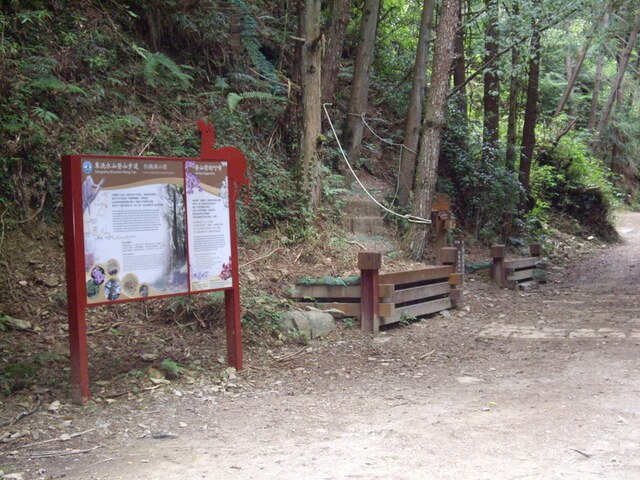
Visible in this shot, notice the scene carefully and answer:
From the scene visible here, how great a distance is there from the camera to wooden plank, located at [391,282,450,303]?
8.45 m

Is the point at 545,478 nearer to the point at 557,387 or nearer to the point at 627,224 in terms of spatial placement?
the point at 557,387

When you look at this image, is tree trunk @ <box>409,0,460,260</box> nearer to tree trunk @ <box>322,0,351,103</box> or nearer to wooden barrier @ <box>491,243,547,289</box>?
wooden barrier @ <box>491,243,547,289</box>

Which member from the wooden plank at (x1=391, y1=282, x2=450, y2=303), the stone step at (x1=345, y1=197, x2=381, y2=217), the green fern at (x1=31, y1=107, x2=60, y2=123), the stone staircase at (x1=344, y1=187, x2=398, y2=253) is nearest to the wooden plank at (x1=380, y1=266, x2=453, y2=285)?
the wooden plank at (x1=391, y1=282, x2=450, y2=303)

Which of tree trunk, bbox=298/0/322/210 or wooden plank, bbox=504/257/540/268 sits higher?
tree trunk, bbox=298/0/322/210

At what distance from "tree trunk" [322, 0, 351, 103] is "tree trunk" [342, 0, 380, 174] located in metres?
0.52

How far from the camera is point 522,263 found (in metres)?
12.8

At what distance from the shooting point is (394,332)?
8.12 metres

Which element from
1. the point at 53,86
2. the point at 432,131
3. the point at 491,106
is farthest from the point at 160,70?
the point at 491,106

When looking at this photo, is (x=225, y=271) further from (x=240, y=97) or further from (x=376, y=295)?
(x=240, y=97)

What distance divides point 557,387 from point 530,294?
6637mm

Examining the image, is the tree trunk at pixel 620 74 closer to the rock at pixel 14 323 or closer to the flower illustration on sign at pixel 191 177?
the flower illustration on sign at pixel 191 177

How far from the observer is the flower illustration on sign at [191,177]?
19.0ft

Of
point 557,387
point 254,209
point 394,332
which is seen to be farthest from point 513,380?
point 254,209

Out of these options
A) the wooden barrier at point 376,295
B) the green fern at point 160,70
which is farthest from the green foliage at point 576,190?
the green fern at point 160,70
